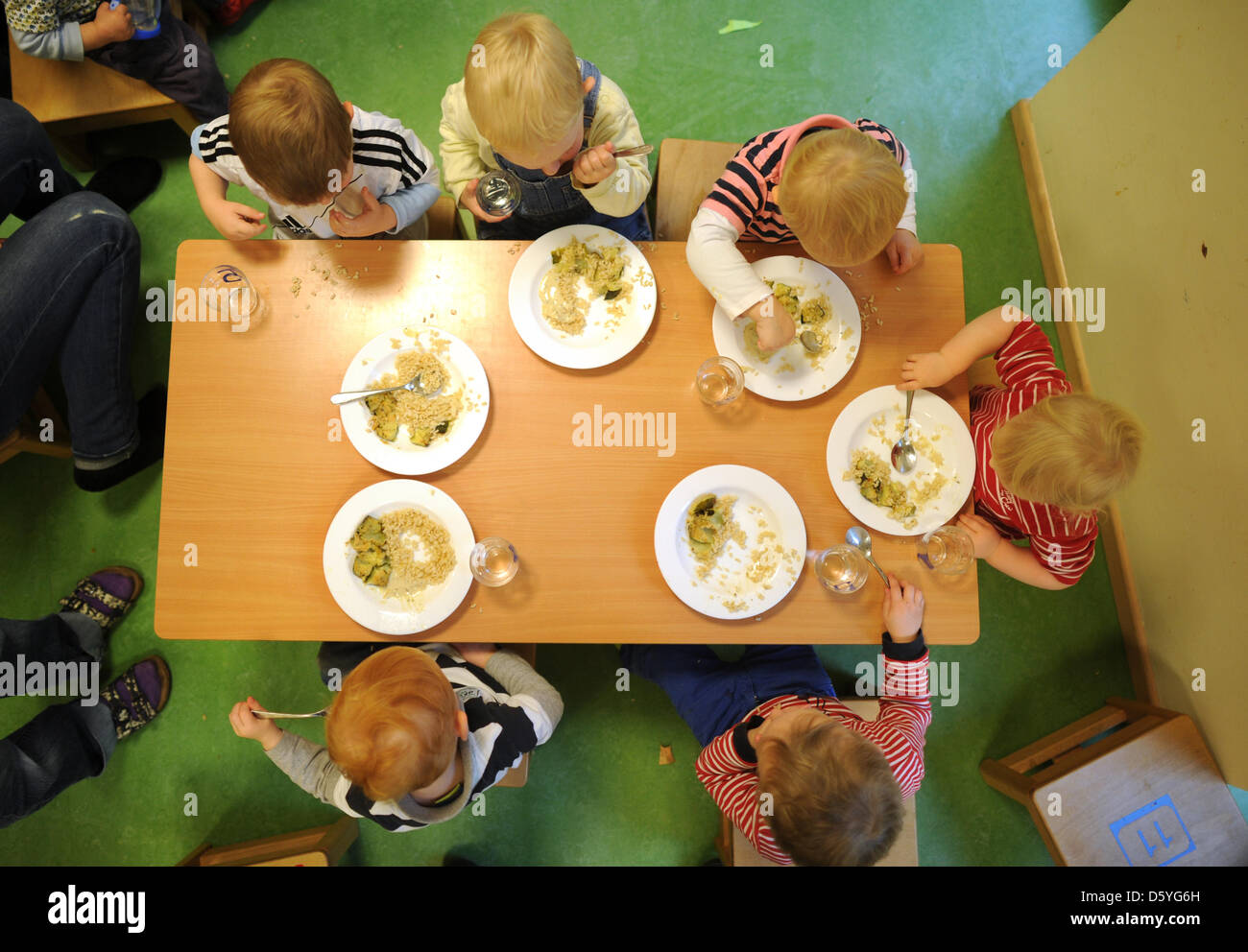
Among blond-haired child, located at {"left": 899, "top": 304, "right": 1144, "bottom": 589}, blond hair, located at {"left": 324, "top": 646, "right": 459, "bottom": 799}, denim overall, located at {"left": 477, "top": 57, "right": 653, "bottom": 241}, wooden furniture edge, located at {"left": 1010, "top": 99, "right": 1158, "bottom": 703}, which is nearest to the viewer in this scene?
blond hair, located at {"left": 324, "top": 646, "right": 459, "bottom": 799}

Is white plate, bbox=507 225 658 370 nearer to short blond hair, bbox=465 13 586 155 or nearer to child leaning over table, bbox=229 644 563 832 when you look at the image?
short blond hair, bbox=465 13 586 155

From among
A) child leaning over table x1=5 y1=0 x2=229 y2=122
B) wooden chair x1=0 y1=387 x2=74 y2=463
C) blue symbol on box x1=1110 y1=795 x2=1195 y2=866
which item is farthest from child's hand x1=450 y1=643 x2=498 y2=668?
child leaning over table x1=5 y1=0 x2=229 y2=122

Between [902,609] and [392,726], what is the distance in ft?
3.46

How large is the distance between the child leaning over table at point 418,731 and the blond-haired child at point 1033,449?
1119 millimetres

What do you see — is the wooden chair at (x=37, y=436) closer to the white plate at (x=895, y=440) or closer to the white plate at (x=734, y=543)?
the white plate at (x=734, y=543)

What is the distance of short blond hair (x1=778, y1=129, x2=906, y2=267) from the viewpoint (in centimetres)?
133

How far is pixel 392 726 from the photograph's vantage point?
1.30 metres

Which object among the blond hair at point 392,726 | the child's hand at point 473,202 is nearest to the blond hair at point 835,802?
the blond hair at point 392,726

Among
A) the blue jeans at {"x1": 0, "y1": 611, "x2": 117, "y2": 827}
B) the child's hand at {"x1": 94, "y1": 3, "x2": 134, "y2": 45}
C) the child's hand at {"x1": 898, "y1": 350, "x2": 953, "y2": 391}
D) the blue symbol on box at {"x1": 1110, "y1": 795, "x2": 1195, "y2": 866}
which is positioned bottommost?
the blue symbol on box at {"x1": 1110, "y1": 795, "x2": 1195, "y2": 866}

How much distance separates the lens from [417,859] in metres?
2.19

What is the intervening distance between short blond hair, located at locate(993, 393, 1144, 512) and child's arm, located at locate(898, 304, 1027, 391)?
0.54 feet
